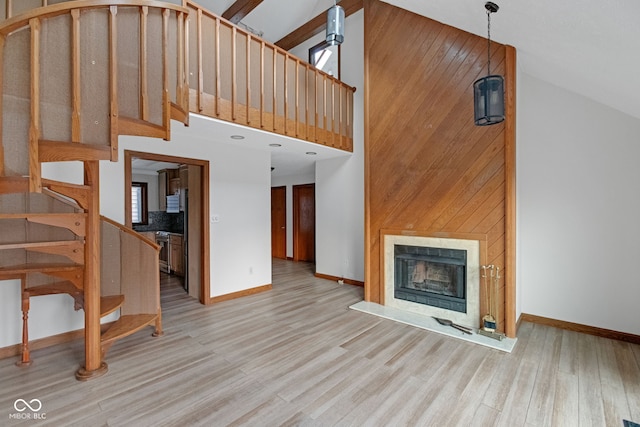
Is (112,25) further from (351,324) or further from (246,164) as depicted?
(351,324)

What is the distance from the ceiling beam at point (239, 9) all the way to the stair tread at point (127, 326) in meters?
5.24

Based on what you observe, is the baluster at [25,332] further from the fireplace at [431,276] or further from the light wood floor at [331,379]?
the fireplace at [431,276]

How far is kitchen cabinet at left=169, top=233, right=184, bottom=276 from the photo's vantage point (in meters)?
5.59

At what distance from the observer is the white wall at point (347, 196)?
4.86 metres

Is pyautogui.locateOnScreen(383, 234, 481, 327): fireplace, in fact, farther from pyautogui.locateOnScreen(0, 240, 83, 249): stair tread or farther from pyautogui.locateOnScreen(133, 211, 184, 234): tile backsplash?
pyautogui.locateOnScreen(133, 211, 184, 234): tile backsplash

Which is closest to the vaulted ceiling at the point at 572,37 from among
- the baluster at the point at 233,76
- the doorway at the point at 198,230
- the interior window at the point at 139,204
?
the baluster at the point at 233,76

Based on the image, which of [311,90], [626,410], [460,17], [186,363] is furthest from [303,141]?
[626,410]

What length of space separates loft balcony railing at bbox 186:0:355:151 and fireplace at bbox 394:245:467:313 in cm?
204

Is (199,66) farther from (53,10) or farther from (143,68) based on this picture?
(53,10)

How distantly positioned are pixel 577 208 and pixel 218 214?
455 centimetres

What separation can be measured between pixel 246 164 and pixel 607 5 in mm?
4080

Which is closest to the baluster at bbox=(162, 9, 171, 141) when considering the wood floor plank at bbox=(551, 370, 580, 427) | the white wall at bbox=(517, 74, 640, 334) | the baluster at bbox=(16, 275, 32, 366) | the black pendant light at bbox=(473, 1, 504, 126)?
the baluster at bbox=(16, 275, 32, 366)

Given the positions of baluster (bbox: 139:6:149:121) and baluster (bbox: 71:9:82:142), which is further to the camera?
baluster (bbox: 139:6:149:121)

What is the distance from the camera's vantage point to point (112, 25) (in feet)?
5.69
